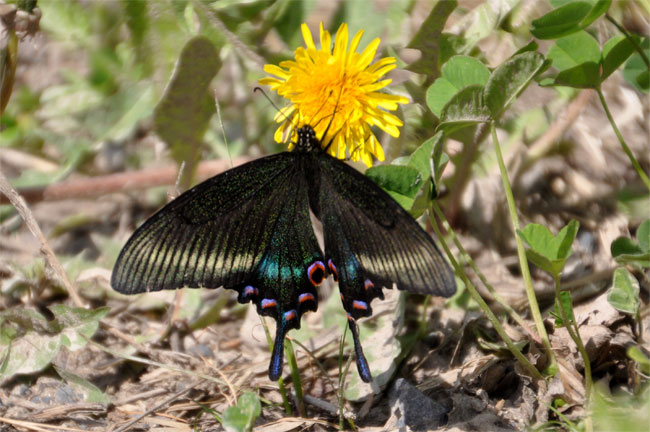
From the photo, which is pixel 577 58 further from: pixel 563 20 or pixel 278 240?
pixel 278 240

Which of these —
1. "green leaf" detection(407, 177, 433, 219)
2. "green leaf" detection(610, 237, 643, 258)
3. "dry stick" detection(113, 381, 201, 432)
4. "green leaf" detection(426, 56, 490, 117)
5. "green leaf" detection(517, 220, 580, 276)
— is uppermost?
"green leaf" detection(426, 56, 490, 117)

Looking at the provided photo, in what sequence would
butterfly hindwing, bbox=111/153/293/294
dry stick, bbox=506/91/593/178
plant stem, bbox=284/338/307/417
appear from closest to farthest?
1. butterfly hindwing, bbox=111/153/293/294
2. plant stem, bbox=284/338/307/417
3. dry stick, bbox=506/91/593/178

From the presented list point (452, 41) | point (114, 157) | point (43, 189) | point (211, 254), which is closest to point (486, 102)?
point (452, 41)

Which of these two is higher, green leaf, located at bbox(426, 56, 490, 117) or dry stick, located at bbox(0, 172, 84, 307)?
green leaf, located at bbox(426, 56, 490, 117)

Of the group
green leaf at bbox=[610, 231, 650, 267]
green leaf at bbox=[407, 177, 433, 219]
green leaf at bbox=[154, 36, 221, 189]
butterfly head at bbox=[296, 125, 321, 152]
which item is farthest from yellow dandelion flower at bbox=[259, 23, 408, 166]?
green leaf at bbox=[610, 231, 650, 267]

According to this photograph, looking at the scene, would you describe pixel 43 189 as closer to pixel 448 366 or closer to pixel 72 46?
pixel 72 46

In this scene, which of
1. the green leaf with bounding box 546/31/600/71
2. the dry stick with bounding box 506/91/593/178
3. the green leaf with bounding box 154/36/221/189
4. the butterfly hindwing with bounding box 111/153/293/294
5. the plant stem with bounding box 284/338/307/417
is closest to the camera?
the butterfly hindwing with bounding box 111/153/293/294

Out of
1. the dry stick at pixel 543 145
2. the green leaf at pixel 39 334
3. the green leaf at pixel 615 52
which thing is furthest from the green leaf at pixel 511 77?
the green leaf at pixel 39 334

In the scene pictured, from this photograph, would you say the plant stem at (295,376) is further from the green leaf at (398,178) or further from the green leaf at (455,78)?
the green leaf at (455,78)

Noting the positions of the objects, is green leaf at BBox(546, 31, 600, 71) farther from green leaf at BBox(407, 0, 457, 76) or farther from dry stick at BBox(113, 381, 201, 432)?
dry stick at BBox(113, 381, 201, 432)
